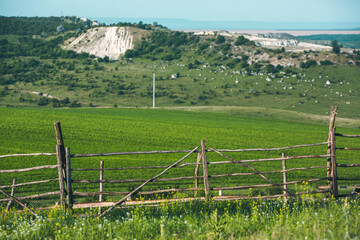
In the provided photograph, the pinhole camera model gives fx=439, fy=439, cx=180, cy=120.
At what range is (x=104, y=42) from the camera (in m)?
177

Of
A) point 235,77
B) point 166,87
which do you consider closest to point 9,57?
point 166,87

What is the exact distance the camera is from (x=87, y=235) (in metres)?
7.96

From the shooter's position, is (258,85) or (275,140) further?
(258,85)

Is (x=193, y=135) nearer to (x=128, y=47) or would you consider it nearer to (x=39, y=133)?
(x=39, y=133)

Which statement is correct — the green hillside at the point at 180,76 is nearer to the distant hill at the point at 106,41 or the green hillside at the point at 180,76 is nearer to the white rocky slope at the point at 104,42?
the distant hill at the point at 106,41

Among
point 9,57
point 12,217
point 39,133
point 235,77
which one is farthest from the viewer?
point 9,57

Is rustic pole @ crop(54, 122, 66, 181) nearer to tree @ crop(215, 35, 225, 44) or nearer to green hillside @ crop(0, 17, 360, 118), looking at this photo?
green hillside @ crop(0, 17, 360, 118)

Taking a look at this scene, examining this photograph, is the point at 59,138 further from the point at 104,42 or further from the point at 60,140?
the point at 104,42

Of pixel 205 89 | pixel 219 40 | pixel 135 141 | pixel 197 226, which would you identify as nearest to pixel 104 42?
pixel 219 40

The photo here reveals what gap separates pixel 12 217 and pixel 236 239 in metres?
4.92

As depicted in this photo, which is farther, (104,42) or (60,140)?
(104,42)

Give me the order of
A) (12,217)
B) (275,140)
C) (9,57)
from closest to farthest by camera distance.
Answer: (12,217) < (275,140) < (9,57)

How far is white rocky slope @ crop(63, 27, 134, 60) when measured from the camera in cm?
17038

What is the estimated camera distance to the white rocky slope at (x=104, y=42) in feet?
559
